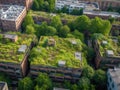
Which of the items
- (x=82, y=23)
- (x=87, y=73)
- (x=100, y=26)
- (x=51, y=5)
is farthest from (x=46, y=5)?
(x=87, y=73)

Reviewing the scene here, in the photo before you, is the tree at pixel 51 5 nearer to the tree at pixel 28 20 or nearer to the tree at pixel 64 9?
the tree at pixel 64 9

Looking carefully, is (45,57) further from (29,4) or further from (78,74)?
(29,4)

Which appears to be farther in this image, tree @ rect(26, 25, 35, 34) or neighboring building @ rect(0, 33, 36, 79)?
tree @ rect(26, 25, 35, 34)

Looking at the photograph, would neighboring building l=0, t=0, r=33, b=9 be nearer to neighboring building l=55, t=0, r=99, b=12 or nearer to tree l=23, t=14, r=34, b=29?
tree l=23, t=14, r=34, b=29

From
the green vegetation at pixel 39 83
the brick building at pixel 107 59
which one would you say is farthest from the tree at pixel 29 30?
the brick building at pixel 107 59

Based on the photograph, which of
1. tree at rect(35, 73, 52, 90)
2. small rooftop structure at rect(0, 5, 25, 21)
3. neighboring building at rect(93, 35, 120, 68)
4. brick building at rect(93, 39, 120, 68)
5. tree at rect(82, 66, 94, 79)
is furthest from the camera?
small rooftop structure at rect(0, 5, 25, 21)

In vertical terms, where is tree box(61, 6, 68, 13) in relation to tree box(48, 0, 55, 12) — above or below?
below

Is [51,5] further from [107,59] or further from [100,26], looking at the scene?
[107,59]

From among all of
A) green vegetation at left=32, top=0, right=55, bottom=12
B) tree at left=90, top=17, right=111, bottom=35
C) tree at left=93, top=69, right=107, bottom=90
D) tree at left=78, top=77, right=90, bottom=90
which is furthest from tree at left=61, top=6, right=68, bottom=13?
tree at left=78, top=77, right=90, bottom=90
